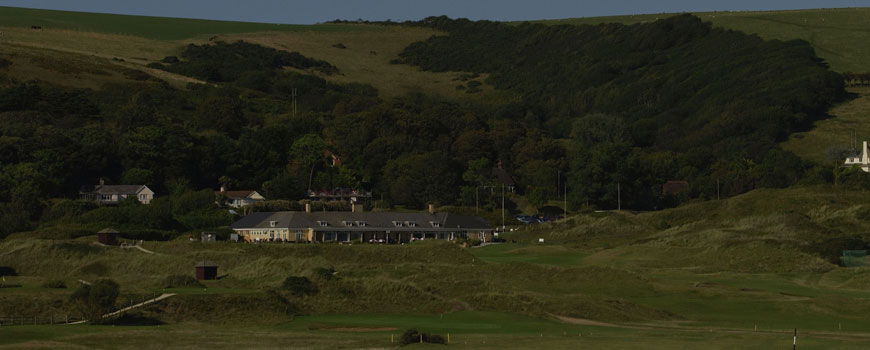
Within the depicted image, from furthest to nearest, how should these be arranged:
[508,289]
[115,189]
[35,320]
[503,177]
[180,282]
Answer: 1. [503,177]
2. [115,189]
3. [180,282]
4. [508,289]
5. [35,320]

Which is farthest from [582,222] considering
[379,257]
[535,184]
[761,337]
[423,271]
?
[761,337]

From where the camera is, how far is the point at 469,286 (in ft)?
306

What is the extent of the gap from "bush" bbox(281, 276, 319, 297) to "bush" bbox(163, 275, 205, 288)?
27.8 feet

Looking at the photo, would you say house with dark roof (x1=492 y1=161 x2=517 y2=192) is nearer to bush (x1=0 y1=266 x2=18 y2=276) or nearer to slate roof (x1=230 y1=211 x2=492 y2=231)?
slate roof (x1=230 y1=211 x2=492 y2=231)

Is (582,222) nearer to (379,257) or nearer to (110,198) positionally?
(379,257)

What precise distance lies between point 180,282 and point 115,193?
73766 mm

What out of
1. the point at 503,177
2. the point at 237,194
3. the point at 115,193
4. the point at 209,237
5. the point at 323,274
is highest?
the point at 503,177

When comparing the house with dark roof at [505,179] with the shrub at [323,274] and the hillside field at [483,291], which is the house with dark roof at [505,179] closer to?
the hillside field at [483,291]

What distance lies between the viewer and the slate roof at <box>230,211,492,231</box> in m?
144

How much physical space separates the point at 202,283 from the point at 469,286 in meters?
20.8

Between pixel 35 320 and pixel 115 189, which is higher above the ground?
pixel 115 189

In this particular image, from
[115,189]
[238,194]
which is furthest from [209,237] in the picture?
[238,194]

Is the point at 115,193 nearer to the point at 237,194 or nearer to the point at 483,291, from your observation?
the point at 237,194

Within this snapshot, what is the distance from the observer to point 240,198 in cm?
17150
